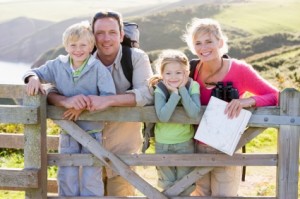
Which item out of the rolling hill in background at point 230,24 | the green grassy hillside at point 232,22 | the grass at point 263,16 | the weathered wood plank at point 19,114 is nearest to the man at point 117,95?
the weathered wood plank at point 19,114

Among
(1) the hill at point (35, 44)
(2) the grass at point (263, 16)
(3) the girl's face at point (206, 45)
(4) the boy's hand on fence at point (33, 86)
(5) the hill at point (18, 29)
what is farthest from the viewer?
(5) the hill at point (18, 29)

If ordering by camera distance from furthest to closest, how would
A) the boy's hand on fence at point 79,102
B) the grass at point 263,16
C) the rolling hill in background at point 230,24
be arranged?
the grass at point 263,16, the rolling hill in background at point 230,24, the boy's hand on fence at point 79,102

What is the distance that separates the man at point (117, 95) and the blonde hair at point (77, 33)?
305mm

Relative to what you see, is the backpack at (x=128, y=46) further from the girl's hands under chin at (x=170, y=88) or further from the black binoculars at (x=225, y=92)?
the black binoculars at (x=225, y=92)

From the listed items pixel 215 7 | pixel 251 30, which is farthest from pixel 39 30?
pixel 251 30

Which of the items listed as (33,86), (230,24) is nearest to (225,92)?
(33,86)

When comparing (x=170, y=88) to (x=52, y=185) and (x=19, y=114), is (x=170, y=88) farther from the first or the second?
(x=52, y=185)

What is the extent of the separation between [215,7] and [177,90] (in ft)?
410

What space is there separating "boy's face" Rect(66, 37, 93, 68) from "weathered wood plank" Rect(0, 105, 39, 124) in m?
0.64

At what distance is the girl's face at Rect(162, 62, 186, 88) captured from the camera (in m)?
4.92

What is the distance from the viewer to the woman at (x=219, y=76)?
506cm

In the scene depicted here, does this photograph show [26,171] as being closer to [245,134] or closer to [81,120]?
[81,120]

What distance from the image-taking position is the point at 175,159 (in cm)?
508

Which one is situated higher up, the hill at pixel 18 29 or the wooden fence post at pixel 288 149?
the hill at pixel 18 29
